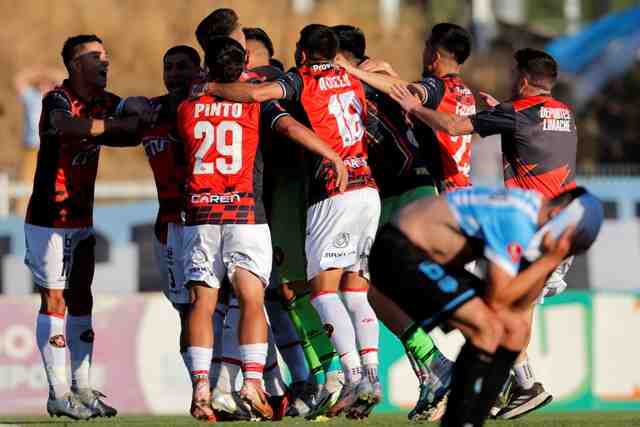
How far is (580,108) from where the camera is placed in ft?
97.6

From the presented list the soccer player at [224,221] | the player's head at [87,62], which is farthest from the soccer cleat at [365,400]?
the player's head at [87,62]

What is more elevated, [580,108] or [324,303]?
[580,108]

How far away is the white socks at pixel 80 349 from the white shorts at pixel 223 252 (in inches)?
57.7

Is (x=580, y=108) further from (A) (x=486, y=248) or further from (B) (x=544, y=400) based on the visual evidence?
(A) (x=486, y=248)

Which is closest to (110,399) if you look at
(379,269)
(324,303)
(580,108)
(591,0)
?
(324,303)

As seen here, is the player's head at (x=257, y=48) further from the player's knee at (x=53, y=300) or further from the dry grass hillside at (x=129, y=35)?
the dry grass hillside at (x=129, y=35)

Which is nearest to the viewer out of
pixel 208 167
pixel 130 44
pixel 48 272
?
pixel 208 167

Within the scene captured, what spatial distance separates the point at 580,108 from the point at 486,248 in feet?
71.1

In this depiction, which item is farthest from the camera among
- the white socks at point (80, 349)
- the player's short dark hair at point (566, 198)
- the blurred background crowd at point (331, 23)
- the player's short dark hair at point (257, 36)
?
the blurred background crowd at point (331, 23)

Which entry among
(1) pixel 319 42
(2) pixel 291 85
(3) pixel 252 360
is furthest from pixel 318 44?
(3) pixel 252 360

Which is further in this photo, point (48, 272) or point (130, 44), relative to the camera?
point (130, 44)

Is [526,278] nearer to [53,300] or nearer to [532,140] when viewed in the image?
[532,140]

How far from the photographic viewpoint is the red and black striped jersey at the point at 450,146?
11195mm

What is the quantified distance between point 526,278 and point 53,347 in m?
4.20
